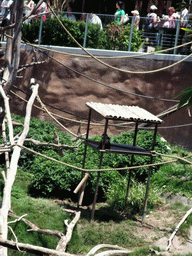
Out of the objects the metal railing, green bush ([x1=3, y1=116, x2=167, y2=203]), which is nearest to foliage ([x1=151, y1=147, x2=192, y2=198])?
green bush ([x1=3, y1=116, x2=167, y2=203])

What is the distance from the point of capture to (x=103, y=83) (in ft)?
38.6

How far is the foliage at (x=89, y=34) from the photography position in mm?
11680

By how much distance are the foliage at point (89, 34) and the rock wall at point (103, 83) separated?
0.49 meters

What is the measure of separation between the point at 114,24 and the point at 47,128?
166 inches

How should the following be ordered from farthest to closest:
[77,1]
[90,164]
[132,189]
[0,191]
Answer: [77,1]
[90,164]
[132,189]
[0,191]

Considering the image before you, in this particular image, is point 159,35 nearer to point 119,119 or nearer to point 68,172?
point 68,172

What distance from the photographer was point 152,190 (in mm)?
7395

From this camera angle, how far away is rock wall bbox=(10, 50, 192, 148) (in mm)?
11695

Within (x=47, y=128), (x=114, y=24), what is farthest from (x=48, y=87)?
(x=114, y=24)

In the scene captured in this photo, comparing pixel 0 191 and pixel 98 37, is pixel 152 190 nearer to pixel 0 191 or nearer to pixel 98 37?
pixel 0 191

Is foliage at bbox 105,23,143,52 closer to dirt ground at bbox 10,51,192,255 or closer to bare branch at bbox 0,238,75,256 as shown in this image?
dirt ground at bbox 10,51,192,255

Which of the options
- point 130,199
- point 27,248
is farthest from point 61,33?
point 27,248

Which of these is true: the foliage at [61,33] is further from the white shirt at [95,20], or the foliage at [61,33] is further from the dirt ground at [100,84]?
the dirt ground at [100,84]

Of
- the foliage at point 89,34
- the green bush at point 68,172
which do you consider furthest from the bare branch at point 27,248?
the foliage at point 89,34
